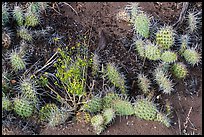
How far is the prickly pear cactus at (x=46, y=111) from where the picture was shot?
17.8 ft

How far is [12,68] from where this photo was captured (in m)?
5.79

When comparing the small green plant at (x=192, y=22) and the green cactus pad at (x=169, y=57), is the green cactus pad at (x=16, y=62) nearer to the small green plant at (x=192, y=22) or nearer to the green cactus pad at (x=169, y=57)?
the green cactus pad at (x=169, y=57)

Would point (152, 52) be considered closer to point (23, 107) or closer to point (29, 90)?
point (29, 90)

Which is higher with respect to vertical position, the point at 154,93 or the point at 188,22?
the point at 188,22

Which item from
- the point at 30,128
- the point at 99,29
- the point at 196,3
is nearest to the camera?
the point at 30,128

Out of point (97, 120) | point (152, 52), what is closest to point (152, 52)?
point (152, 52)

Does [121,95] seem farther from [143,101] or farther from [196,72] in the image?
[196,72]

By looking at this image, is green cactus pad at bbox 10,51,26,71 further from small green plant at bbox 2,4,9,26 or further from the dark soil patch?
small green plant at bbox 2,4,9,26

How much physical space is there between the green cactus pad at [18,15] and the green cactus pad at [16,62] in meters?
0.49

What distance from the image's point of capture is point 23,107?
17.7 ft

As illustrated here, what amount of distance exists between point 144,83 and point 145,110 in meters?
0.34

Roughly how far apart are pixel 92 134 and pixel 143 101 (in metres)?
0.61

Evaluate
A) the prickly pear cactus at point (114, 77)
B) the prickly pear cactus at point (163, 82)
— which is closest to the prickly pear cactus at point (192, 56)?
the prickly pear cactus at point (163, 82)

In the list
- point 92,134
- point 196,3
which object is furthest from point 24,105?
point 196,3
